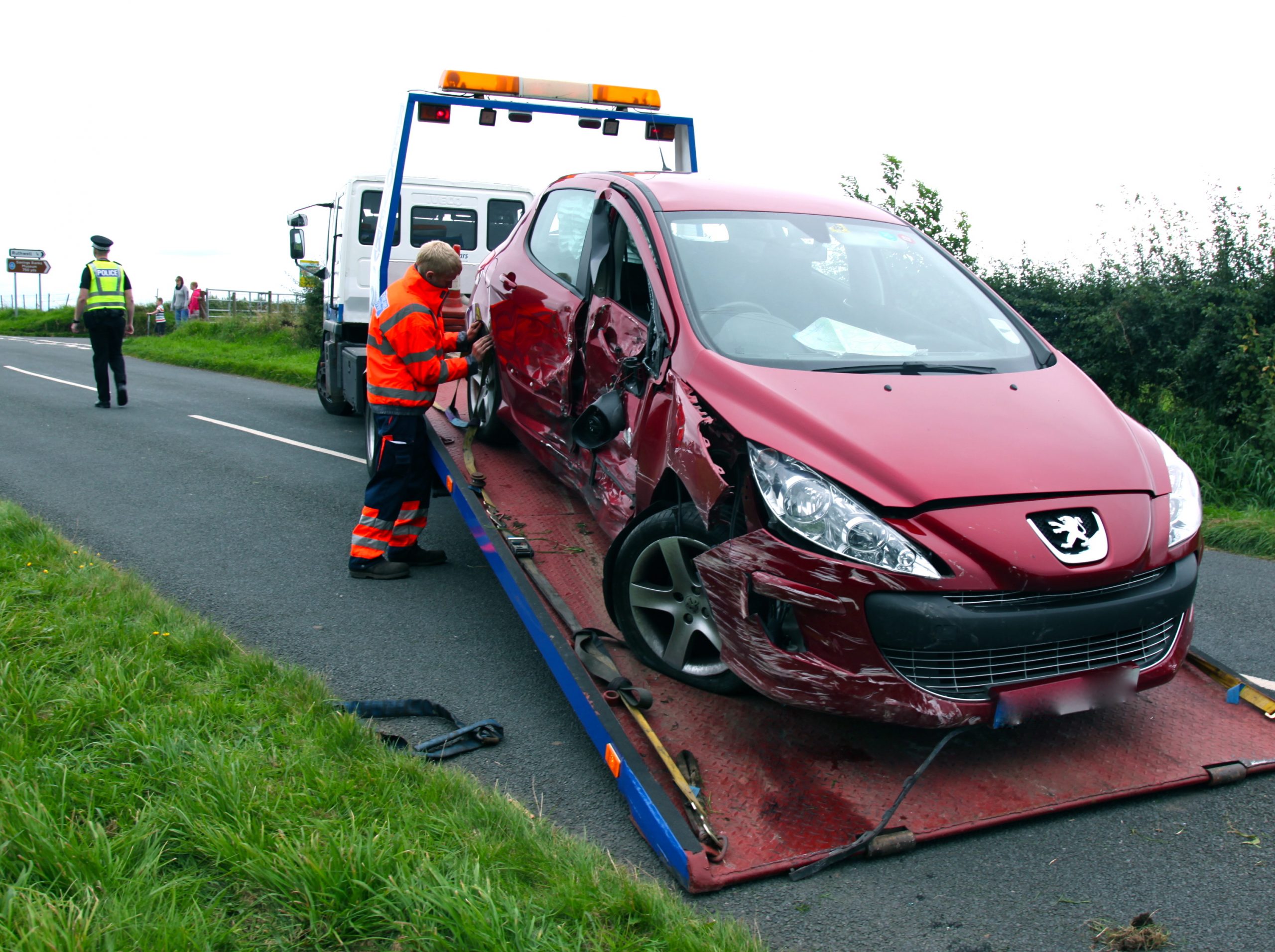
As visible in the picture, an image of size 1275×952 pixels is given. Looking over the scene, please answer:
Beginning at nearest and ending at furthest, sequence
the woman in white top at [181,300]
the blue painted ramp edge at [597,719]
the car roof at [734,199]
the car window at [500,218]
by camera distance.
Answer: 1. the blue painted ramp edge at [597,719]
2. the car roof at [734,199]
3. the car window at [500,218]
4. the woman in white top at [181,300]

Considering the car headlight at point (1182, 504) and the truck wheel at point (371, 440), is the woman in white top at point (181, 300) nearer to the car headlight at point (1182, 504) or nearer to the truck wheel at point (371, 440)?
the truck wheel at point (371, 440)

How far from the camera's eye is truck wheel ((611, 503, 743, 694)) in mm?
3426

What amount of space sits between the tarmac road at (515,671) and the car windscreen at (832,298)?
1.60m

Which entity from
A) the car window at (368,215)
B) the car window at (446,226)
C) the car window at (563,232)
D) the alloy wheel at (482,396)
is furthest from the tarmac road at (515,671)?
the car window at (446,226)

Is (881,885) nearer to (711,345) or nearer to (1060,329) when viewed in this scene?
(711,345)

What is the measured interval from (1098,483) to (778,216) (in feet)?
6.45

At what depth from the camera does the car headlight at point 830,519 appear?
2.79 meters

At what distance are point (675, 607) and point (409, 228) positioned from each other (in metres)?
7.99

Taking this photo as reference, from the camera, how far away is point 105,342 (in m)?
12.0

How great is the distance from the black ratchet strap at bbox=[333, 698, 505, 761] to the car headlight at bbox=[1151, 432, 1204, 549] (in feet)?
7.73

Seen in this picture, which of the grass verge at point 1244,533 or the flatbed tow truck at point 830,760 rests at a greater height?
the flatbed tow truck at point 830,760

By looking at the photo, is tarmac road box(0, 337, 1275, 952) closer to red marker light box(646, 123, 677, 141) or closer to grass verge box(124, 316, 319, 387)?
red marker light box(646, 123, 677, 141)

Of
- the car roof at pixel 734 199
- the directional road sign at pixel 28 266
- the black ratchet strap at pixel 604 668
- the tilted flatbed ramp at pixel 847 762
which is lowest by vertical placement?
the tilted flatbed ramp at pixel 847 762

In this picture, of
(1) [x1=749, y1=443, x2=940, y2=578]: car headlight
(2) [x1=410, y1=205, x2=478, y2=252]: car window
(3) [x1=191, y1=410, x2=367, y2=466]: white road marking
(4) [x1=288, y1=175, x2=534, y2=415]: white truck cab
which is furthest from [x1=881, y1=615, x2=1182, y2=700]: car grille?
(2) [x1=410, y1=205, x2=478, y2=252]: car window
